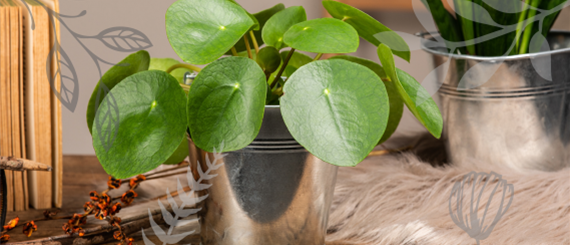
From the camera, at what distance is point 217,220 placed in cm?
31

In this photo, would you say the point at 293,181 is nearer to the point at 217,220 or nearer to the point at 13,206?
the point at 217,220

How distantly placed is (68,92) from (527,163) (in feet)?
1.59

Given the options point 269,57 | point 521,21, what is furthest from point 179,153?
point 521,21

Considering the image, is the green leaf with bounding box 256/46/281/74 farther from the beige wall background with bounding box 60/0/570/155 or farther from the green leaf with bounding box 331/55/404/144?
the beige wall background with bounding box 60/0/570/155

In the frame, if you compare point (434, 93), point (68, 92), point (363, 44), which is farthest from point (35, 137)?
point (363, 44)

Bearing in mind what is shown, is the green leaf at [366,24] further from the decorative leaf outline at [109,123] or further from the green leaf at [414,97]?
the decorative leaf outline at [109,123]

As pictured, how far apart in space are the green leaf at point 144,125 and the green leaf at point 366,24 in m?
0.12

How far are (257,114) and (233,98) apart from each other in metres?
0.02

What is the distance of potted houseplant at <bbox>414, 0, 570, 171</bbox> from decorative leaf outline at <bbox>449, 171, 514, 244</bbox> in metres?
0.05

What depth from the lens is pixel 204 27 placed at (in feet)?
0.86

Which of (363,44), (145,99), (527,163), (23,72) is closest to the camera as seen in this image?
(145,99)

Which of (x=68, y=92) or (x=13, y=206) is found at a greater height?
(x=68, y=92)

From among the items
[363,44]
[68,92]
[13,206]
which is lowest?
[363,44]

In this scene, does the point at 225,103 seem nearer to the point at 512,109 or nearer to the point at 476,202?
the point at 476,202
